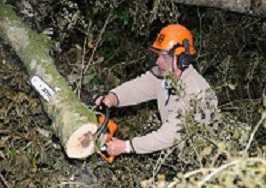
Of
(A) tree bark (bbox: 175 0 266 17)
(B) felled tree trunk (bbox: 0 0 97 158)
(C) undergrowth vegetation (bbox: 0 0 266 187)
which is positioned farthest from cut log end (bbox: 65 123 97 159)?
(A) tree bark (bbox: 175 0 266 17)

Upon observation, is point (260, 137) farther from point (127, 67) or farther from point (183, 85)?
point (127, 67)

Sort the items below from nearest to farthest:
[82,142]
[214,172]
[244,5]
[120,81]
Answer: [214,172] → [82,142] → [244,5] → [120,81]

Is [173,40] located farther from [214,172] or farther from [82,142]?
Result: [214,172]

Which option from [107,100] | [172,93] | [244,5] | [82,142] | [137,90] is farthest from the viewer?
[137,90]

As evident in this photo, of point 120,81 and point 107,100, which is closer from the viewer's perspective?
point 107,100

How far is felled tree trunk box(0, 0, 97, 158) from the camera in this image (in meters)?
4.80

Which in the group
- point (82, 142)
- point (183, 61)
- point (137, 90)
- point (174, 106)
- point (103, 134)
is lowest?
point (82, 142)

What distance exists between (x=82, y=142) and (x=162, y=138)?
556 mm

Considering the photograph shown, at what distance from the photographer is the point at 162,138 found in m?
4.90

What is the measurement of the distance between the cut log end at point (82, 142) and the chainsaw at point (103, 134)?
0.04 meters

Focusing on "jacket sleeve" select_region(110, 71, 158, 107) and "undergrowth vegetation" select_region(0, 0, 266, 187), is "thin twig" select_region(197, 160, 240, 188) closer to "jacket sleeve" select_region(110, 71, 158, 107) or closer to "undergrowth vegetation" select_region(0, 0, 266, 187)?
"undergrowth vegetation" select_region(0, 0, 266, 187)

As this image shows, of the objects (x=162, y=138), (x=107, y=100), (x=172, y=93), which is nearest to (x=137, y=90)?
(x=107, y=100)

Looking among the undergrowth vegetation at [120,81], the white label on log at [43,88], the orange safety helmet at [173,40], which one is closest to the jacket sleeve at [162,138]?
the undergrowth vegetation at [120,81]

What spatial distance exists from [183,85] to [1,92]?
5.69 feet
